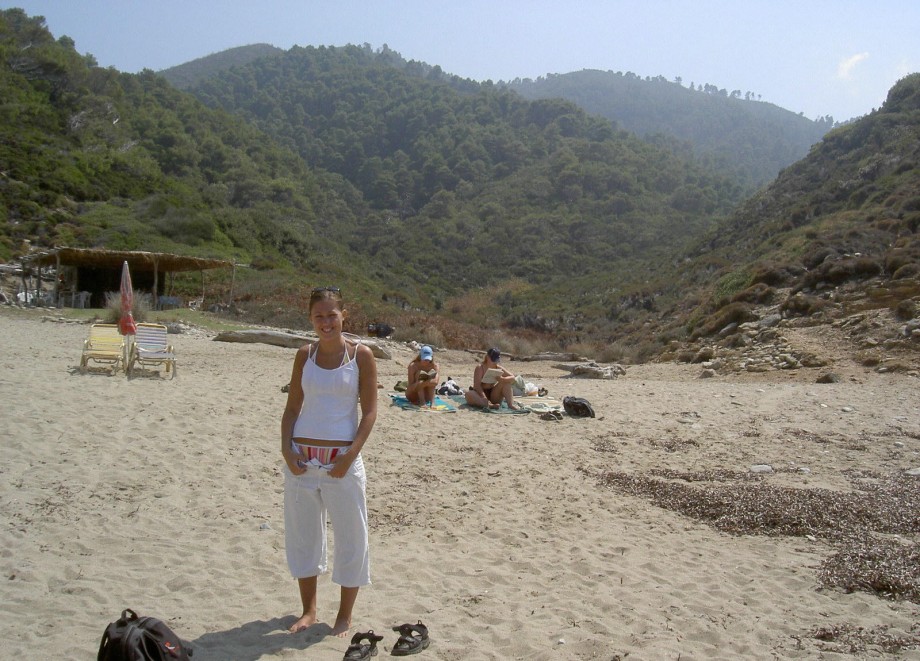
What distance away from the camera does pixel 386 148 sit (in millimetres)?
81438

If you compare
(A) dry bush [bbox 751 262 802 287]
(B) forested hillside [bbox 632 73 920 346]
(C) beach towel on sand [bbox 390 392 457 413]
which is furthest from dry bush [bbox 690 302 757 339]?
(C) beach towel on sand [bbox 390 392 457 413]

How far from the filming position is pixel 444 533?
4824mm

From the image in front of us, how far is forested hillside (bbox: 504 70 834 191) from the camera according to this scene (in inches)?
4382

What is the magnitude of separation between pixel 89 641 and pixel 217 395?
231 inches

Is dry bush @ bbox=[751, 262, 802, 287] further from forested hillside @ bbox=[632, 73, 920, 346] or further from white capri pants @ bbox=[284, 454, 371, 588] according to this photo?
white capri pants @ bbox=[284, 454, 371, 588]

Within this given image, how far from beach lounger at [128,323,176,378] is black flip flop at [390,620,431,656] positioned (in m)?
7.79

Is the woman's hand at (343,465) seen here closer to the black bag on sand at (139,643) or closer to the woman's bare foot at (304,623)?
the woman's bare foot at (304,623)

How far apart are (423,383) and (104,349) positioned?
183 inches

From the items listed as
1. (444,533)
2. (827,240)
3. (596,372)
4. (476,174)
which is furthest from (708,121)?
(444,533)

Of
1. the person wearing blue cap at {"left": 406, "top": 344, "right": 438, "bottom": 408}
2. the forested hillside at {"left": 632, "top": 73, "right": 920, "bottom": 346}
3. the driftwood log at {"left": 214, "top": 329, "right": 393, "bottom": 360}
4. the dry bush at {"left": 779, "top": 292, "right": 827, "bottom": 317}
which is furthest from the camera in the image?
the forested hillside at {"left": 632, "top": 73, "right": 920, "bottom": 346}

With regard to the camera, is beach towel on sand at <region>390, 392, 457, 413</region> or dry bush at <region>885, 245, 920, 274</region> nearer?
beach towel on sand at <region>390, 392, 457, 413</region>

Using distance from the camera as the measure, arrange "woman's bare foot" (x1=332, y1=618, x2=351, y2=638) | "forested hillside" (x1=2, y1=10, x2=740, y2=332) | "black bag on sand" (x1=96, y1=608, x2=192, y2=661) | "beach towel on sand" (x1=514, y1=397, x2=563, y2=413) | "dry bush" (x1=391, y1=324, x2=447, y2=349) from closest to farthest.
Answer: "black bag on sand" (x1=96, y1=608, x2=192, y2=661), "woman's bare foot" (x1=332, y1=618, x2=351, y2=638), "beach towel on sand" (x1=514, y1=397, x2=563, y2=413), "dry bush" (x1=391, y1=324, x2=447, y2=349), "forested hillside" (x1=2, y1=10, x2=740, y2=332)

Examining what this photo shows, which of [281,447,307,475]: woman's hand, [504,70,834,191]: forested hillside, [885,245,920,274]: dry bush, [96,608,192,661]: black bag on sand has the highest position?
[504,70,834,191]: forested hillside

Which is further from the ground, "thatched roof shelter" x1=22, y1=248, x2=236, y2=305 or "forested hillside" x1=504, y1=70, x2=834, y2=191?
"forested hillside" x1=504, y1=70, x2=834, y2=191
